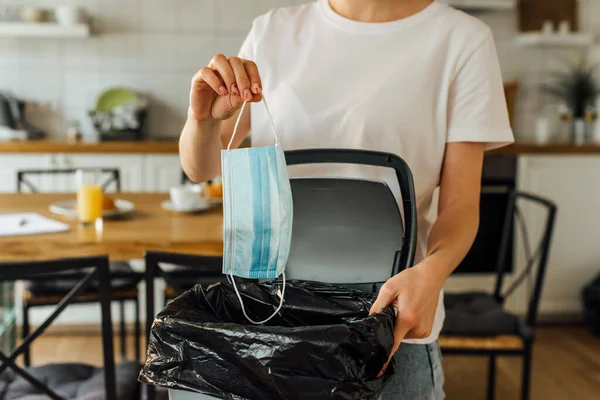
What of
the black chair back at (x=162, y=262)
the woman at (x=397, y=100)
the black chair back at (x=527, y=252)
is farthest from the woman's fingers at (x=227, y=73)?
the black chair back at (x=527, y=252)

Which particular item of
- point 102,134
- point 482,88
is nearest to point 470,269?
point 102,134

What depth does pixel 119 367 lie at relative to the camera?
1691mm

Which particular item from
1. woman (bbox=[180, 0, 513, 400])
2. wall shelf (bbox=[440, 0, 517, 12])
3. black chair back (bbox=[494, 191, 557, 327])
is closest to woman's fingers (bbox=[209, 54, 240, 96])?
woman (bbox=[180, 0, 513, 400])

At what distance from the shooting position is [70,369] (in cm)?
168

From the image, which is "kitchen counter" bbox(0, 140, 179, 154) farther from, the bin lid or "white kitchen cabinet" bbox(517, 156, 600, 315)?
the bin lid

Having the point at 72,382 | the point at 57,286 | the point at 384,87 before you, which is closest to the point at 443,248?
the point at 384,87

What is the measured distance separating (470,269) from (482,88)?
2494 millimetres

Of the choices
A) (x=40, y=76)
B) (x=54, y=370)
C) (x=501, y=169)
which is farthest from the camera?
(x=40, y=76)

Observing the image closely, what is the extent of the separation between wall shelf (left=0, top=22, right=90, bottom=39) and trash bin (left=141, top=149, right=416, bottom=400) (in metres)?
2.95

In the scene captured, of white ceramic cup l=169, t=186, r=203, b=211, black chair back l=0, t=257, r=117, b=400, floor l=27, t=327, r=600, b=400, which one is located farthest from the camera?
floor l=27, t=327, r=600, b=400

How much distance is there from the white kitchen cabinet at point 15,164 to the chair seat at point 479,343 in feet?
6.79

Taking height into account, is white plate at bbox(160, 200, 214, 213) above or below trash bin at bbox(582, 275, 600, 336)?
above

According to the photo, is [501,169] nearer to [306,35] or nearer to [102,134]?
[102,134]

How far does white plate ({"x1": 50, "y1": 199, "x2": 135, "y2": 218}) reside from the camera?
1.92m
